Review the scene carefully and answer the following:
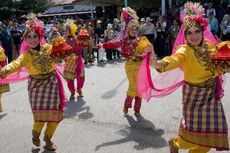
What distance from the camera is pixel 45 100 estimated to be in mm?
5609

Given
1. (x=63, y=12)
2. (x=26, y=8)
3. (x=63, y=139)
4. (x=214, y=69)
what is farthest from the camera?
(x=63, y=12)

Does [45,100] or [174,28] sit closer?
[45,100]

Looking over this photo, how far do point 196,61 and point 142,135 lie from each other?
217 centimetres

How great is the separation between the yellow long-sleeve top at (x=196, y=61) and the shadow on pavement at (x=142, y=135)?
163 cm

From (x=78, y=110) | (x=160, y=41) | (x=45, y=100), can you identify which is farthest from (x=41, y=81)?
(x=160, y=41)

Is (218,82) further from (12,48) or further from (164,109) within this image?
(12,48)

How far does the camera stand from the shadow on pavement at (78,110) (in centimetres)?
775

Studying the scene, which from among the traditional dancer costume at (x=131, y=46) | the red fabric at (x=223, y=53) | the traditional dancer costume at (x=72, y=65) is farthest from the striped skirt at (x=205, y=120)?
the traditional dancer costume at (x=72, y=65)

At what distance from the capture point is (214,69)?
4559 mm

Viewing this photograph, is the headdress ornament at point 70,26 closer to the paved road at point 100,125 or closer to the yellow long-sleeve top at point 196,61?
the paved road at point 100,125

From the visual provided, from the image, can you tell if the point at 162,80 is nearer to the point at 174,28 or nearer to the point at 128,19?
the point at 128,19

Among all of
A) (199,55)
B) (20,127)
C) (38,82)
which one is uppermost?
(199,55)

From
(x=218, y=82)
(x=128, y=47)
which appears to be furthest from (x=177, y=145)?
(x=128, y=47)

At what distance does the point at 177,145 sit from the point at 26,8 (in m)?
31.3
